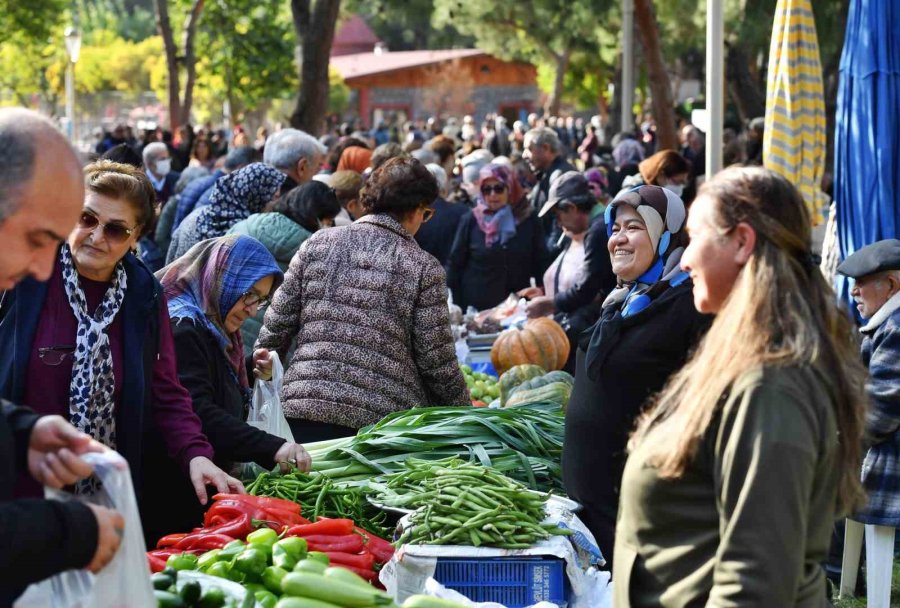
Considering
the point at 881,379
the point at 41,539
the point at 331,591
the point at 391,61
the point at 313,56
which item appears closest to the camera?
the point at 41,539

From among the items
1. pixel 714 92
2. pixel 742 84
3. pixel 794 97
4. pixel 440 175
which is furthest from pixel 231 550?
pixel 742 84

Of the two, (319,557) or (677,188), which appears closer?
(319,557)

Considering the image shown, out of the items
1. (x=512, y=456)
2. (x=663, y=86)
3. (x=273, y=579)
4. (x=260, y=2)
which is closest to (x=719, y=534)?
(x=273, y=579)

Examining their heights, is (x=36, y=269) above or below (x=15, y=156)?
below

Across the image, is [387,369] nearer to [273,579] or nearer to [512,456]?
[512,456]

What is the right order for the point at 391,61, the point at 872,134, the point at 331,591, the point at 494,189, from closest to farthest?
the point at 331,591, the point at 872,134, the point at 494,189, the point at 391,61

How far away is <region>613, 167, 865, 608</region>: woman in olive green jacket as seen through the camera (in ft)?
8.01

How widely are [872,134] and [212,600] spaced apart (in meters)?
5.20

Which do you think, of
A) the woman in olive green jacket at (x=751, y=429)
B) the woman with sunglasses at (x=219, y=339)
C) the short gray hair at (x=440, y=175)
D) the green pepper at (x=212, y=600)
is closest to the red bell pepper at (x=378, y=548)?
the woman with sunglasses at (x=219, y=339)

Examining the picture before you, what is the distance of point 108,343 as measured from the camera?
3.93 metres

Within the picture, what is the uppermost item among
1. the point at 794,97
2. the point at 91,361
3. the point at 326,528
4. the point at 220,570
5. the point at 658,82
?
the point at 658,82

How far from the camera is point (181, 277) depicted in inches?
184

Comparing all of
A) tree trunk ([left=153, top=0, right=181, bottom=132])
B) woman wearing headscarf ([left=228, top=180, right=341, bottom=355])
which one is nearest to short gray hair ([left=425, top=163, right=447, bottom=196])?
woman wearing headscarf ([left=228, top=180, right=341, bottom=355])

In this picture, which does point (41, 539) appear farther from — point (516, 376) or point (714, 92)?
point (714, 92)
